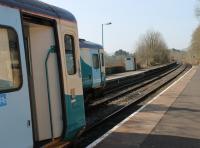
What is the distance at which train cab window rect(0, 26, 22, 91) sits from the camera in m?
6.66

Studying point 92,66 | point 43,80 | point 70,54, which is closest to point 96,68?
point 92,66

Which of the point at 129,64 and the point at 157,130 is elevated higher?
the point at 157,130

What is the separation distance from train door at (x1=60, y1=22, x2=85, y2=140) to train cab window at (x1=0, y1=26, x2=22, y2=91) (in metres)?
1.77

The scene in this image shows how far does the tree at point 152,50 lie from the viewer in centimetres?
13188

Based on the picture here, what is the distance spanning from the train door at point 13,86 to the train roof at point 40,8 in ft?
0.41

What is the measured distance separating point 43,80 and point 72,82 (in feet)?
3.23

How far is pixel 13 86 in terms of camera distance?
682 cm

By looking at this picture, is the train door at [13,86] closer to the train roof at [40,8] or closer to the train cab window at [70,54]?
the train roof at [40,8]

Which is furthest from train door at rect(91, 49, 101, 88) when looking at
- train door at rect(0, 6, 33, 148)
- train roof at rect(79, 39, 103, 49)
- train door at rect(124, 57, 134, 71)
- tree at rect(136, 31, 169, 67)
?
tree at rect(136, 31, 169, 67)

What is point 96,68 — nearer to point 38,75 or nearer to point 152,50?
point 38,75

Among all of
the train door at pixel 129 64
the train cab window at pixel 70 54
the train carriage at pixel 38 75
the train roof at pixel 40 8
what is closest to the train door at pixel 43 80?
the train carriage at pixel 38 75

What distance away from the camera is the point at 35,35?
8.16m

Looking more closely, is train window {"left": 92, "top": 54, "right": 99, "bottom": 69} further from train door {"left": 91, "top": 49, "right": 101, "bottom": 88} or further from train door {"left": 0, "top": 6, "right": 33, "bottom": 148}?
train door {"left": 0, "top": 6, "right": 33, "bottom": 148}

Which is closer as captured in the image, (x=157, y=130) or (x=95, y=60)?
(x=157, y=130)
